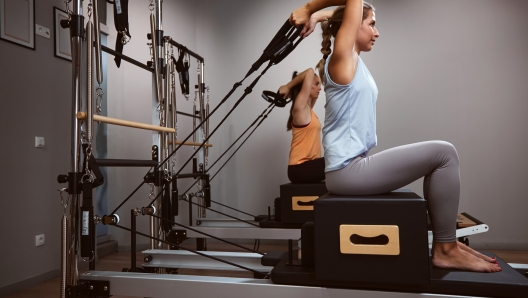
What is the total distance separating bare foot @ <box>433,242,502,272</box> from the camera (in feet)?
4.41

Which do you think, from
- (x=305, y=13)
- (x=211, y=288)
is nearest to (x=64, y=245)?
(x=211, y=288)

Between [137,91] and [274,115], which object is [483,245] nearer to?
[274,115]

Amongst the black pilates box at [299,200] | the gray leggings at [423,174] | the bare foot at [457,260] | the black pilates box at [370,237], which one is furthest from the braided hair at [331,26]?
the black pilates box at [299,200]

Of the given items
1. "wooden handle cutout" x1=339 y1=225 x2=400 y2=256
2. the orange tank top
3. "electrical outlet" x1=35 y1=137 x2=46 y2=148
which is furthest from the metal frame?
the orange tank top

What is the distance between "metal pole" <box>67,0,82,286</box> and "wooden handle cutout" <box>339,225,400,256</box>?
1.20 meters

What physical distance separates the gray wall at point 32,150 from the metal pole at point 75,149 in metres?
0.97

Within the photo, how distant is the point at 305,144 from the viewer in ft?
10.2

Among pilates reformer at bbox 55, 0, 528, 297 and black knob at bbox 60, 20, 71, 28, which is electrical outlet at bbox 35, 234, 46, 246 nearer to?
pilates reformer at bbox 55, 0, 528, 297

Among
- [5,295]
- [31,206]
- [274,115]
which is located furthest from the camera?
[274,115]

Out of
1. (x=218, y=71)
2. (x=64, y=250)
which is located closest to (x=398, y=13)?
(x=218, y=71)

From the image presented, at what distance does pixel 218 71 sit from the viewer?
4367 mm

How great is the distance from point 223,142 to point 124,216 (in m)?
1.27

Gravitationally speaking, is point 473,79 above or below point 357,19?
above

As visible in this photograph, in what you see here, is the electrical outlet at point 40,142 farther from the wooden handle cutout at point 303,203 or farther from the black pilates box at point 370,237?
the black pilates box at point 370,237
